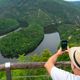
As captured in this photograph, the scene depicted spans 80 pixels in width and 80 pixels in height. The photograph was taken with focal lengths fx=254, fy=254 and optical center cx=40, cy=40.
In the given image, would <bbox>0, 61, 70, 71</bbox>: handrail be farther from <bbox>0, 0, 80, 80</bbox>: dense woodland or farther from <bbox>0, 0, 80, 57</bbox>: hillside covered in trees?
<bbox>0, 0, 80, 57</bbox>: hillside covered in trees

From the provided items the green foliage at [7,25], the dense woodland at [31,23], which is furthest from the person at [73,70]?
the green foliage at [7,25]

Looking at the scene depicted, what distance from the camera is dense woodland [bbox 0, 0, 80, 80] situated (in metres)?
69.6

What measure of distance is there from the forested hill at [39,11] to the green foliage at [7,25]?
6671mm

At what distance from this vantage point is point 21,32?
8075 centimetres

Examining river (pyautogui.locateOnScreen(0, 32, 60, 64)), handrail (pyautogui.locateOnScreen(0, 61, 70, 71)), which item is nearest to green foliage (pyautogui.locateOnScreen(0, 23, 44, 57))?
river (pyautogui.locateOnScreen(0, 32, 60, 64))

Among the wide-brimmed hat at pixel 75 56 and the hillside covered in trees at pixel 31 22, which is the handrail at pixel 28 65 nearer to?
the wide-brimmed hat at pixel 75 56

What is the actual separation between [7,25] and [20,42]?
734 inches

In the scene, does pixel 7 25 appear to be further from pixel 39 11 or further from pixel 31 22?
pixel 39 11

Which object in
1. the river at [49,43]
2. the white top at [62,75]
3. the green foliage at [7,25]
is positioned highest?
the white top at [62,75]

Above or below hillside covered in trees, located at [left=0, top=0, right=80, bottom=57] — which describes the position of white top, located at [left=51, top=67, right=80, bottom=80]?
above

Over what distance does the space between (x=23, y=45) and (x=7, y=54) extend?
5733 mm

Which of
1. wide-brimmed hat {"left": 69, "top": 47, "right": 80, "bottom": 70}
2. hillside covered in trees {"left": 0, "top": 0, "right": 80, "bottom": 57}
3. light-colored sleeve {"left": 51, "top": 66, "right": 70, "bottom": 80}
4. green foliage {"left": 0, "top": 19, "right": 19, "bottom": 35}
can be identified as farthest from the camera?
green foliage {"left": 0, "top": 19, "right": 19, "bottom": 35}

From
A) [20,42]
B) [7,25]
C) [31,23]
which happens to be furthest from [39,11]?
[20,42]

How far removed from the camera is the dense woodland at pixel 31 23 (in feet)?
228
